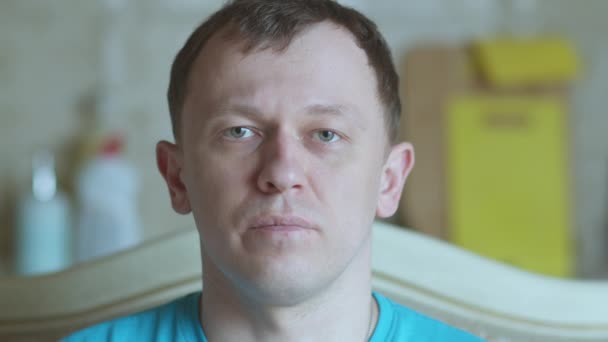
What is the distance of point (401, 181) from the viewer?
2.56 feet

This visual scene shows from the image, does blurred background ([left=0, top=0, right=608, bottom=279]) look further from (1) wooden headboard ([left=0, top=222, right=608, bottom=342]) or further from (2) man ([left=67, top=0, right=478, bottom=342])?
(2) man ([left=67, top=0, right=478, bottom=342])

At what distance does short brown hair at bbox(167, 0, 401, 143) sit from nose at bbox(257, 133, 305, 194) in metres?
0.09

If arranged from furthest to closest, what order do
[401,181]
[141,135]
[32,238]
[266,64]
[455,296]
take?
1. [141,135]
2. [32,238]
3. [455,296]
4. [401,181]
5. [266,64]

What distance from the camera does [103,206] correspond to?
1.44 metres

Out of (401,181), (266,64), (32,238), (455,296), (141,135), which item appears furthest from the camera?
(141,135)

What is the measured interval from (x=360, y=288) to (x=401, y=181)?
13 cm

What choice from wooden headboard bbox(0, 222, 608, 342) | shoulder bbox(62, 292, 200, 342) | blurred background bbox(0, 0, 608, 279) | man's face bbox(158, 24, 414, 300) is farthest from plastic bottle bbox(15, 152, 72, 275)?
man's face bbox(158, 24, 414, 300)

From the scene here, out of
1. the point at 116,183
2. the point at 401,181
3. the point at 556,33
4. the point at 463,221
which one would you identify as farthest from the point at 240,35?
the point at 556,33

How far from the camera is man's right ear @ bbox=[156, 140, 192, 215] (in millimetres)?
747

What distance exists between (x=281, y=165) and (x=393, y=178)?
0.59ft

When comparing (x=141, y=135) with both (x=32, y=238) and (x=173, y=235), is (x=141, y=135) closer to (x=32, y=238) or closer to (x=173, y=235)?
(x=32, y=238)

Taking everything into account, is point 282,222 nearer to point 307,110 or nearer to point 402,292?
point 307,110

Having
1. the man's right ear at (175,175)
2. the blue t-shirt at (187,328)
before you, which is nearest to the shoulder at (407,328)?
the blue t-shirt at (187,328)

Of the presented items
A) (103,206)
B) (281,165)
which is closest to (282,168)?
(281,165)
